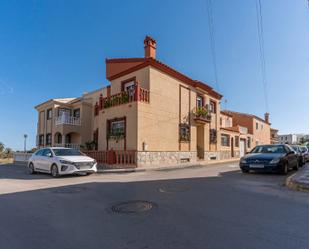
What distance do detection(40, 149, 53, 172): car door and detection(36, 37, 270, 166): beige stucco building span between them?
165 inches

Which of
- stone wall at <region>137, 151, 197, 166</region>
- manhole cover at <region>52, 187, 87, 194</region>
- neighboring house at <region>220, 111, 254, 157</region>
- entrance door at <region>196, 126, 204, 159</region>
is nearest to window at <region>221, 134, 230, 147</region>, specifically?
neighboring house at <region>220, 111, 254, 157</region>

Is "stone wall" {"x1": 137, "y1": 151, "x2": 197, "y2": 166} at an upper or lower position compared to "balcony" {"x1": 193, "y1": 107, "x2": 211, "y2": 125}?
lower

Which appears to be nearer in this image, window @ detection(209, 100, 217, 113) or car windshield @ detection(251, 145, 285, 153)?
car windshield @ detection(251, 145, 285, 153)

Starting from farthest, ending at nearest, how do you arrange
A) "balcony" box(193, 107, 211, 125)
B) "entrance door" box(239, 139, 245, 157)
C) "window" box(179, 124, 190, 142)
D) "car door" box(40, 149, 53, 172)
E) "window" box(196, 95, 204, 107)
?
"entrance door" box(239, 139, 245, 157), "window" box(196, 95, 204, 107), "balcony" box(193, 107, 211, 125), "window" box(179, 124, 190, 142), "car door" box(40, 149, 53, 172)

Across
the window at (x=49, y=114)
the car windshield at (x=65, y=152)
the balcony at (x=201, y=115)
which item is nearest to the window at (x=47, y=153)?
the car windshield at (x=65, y=152)

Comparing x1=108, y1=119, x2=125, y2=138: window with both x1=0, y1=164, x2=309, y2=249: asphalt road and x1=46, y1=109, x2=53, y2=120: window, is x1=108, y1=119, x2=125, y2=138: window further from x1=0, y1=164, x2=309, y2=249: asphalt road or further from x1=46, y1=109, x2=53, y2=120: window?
x1=46, y1=109, x2=53, y2=120: window

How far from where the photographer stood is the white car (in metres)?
11.6

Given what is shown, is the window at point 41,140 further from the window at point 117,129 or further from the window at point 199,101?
the window at point 199,101

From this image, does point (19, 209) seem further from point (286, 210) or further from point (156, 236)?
point (286, 210)


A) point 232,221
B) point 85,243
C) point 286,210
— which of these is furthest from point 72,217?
point 286,210

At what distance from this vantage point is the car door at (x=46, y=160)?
12.4m

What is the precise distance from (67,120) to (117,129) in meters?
9.46

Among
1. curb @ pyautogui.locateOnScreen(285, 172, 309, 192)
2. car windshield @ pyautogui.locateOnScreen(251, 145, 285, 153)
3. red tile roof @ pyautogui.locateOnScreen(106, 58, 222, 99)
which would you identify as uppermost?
red tile roof @ pyautogui.locateOnScreen(106, 58, 222, 99)

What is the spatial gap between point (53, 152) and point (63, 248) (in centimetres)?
1005
